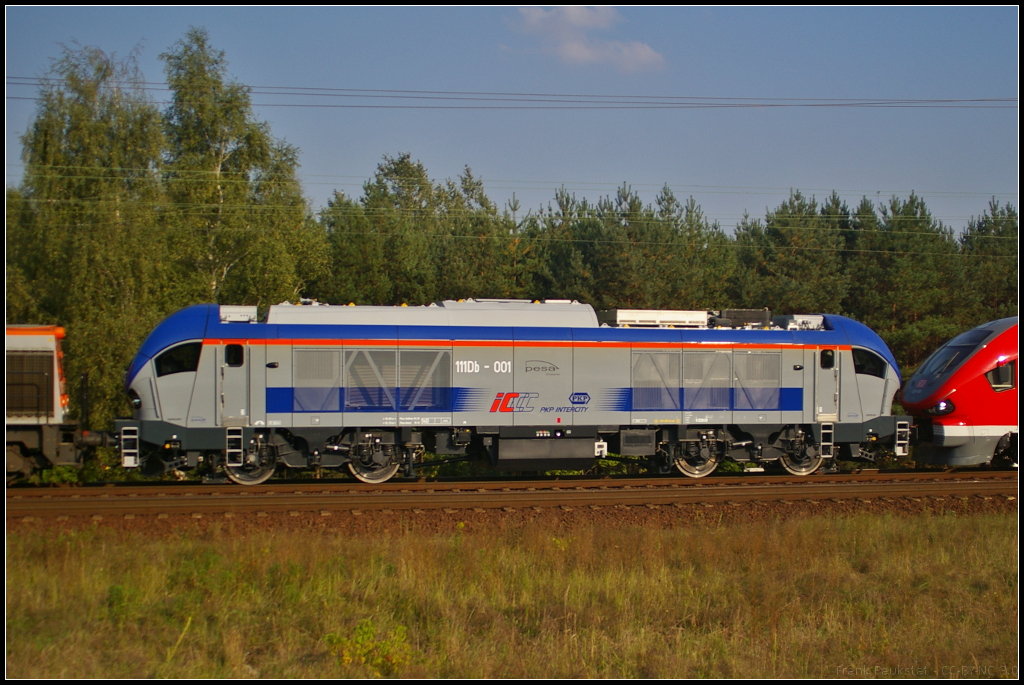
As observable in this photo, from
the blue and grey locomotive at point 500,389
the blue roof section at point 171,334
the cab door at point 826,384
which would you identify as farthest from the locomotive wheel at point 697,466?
the blue roof section at point 171,334

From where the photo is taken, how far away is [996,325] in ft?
57.5

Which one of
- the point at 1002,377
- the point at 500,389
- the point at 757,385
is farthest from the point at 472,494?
the point at 1002,377

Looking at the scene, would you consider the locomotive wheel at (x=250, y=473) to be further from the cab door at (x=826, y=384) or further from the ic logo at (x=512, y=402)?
the cab door at (x=826, y=384)

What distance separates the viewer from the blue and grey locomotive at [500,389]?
47.1 ft

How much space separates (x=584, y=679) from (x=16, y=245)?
22547 millimetres

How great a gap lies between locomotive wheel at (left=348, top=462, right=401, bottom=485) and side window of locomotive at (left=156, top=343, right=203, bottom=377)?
11.5 ft

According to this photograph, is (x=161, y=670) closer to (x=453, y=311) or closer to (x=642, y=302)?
(x=453, y=311)

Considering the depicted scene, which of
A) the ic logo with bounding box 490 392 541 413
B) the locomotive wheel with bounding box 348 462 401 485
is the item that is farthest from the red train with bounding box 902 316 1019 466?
the locomotive wheel with bounding box 348 462 401 485

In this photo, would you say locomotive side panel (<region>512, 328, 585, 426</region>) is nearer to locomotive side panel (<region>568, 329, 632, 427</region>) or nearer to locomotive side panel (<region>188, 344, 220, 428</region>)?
locomotive side panel (<region>568, 329, 632, 427</region>)

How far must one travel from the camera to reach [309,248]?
92.0 ft

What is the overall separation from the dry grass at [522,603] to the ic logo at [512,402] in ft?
12.2

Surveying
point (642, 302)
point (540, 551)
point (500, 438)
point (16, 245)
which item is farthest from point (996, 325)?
point (16, 245)

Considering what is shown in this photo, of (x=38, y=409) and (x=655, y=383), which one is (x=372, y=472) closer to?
(x=655, y=383)

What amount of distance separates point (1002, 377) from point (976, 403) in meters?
0.90
